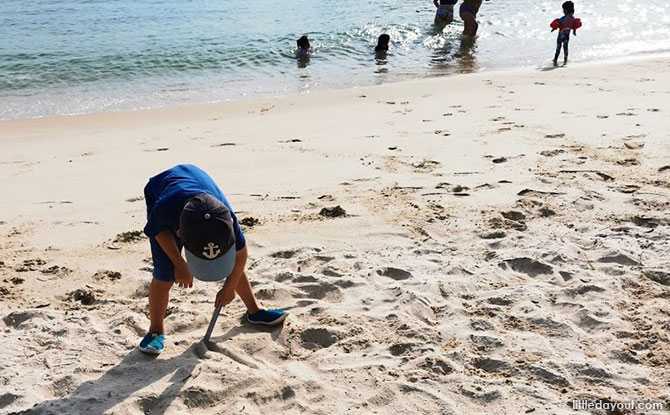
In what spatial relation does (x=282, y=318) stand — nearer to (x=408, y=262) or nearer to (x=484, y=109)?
(x=408, y=262)

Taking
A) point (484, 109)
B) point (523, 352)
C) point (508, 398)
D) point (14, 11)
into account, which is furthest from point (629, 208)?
point (14, 11)

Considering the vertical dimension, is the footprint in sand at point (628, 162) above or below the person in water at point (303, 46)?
below

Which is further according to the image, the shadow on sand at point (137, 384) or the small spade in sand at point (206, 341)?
the small spade in sand at point (206, 341)

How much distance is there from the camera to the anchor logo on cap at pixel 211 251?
8.39 ft

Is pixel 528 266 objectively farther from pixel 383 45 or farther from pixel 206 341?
pixel 383 45

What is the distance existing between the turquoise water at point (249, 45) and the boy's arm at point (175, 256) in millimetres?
6182

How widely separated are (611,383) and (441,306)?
0.87 m

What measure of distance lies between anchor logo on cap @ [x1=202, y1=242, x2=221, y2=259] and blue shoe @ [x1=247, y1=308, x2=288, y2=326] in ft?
2.40

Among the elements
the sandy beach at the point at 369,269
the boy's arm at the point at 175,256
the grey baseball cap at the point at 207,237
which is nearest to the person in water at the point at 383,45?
the sandy beach at the point at 369,269

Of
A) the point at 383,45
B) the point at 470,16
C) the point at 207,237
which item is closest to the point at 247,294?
the point at 207,237

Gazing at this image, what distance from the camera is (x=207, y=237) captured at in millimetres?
2541

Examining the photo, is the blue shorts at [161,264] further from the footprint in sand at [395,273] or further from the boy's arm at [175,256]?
the footprint in sand at [395,273]

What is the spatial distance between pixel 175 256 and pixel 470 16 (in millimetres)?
11976

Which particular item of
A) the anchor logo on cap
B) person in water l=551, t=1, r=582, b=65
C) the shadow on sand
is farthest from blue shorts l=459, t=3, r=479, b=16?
the anchor logo on cap
